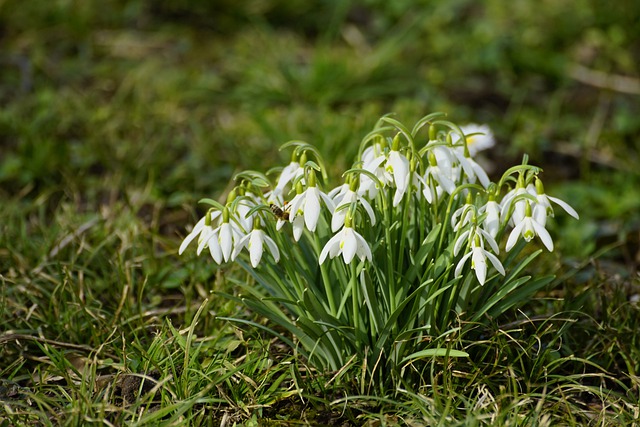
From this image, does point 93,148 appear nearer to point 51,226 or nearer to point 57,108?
point 57,108

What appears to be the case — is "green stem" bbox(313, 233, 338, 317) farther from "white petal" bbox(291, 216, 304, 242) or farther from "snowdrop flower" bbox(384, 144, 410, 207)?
"snowdrop flower" bbox(384, 144, 410, 207)

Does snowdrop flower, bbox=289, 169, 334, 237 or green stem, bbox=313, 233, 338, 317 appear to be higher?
snowdrop flower, bbox=289, 169, 334, 237

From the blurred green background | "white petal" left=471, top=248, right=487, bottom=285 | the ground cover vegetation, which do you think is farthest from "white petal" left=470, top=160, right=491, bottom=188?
the blurred green background

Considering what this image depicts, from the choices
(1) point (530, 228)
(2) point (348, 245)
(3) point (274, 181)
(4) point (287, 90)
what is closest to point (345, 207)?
(2) point (348, 245)

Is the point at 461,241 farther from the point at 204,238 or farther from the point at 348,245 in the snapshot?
the point at 204,238

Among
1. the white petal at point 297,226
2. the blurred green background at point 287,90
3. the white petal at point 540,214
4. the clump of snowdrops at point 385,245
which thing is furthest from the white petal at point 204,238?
the blurred green background at point 287,90

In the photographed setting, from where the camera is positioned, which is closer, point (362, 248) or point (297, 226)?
point (362, 248)

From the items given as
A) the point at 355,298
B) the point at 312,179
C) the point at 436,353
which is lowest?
the point at 436,353
